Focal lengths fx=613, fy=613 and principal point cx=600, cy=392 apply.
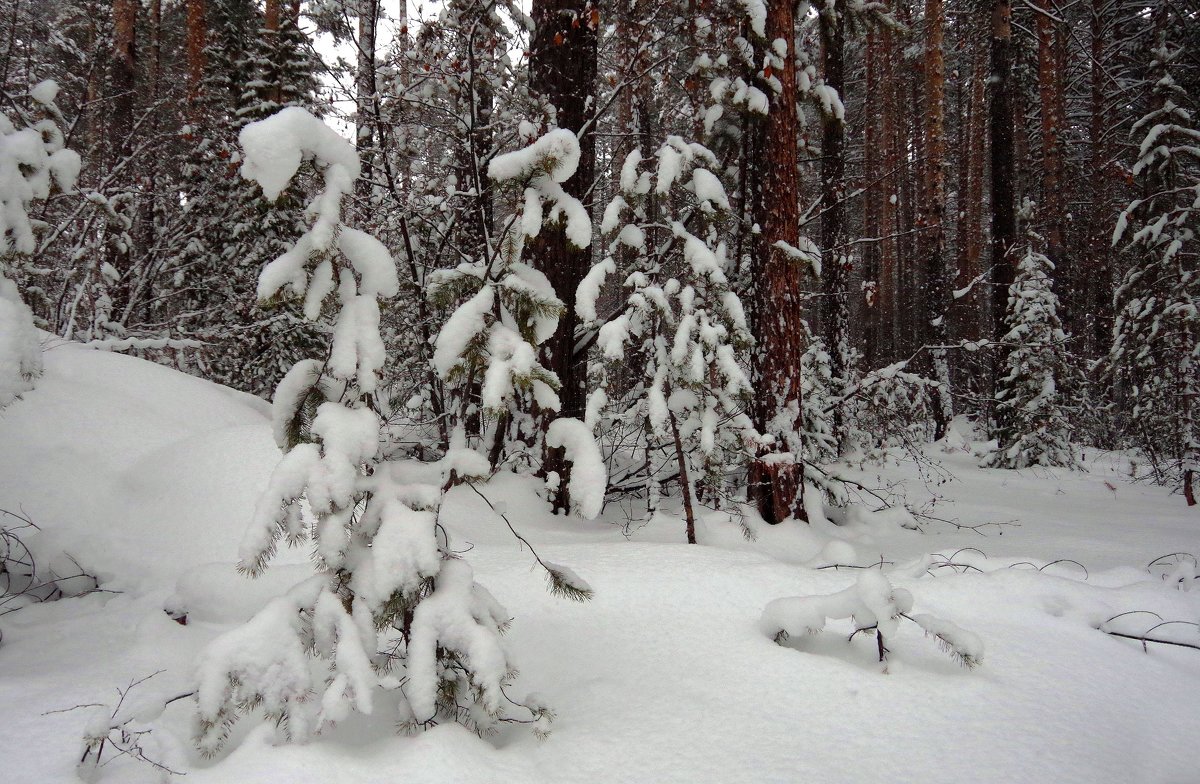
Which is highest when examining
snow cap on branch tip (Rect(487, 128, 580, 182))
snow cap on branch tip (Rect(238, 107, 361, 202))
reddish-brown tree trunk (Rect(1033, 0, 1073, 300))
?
reddish-brown tree trunk (Rect(1033, 0, 1073, 300))

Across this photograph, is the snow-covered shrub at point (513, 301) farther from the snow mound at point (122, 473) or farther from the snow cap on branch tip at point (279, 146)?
the snow mound at point (122, 473)

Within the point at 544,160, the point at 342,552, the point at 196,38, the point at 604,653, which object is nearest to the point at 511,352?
the point at 544,160

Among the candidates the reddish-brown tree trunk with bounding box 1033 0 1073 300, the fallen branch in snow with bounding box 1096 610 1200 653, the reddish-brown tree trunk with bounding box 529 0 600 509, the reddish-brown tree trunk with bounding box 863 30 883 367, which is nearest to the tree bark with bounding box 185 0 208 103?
the reddish-brown tree trunk with bounding box 529 0 600 509

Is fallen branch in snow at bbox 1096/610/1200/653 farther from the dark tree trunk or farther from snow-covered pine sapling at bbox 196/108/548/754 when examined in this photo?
the dark tree trunk

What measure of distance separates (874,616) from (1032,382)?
35.2 feet

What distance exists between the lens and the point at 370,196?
6133 millimetres

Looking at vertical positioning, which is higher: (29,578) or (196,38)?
(196,38)

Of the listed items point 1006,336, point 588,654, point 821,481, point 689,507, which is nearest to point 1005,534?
point 821,481

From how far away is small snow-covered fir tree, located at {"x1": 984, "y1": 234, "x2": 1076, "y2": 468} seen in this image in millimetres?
10219

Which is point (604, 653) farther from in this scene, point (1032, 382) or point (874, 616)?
point (1032, 382)

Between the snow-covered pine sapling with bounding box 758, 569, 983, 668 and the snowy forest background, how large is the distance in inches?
0.7

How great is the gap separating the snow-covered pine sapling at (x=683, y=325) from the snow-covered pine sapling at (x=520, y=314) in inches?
71.8

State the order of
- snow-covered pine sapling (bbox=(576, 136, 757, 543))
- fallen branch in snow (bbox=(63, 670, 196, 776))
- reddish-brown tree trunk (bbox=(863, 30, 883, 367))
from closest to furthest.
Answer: fallen branch in snow (bbox=(63, 670, 196, 776)) → snow-covered pine sapling (bbox=(576, 136, 757, 543)) → reddish-brown tree trunk (bbox=(863, 30, 883, 367))

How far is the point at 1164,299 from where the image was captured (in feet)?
29.2
